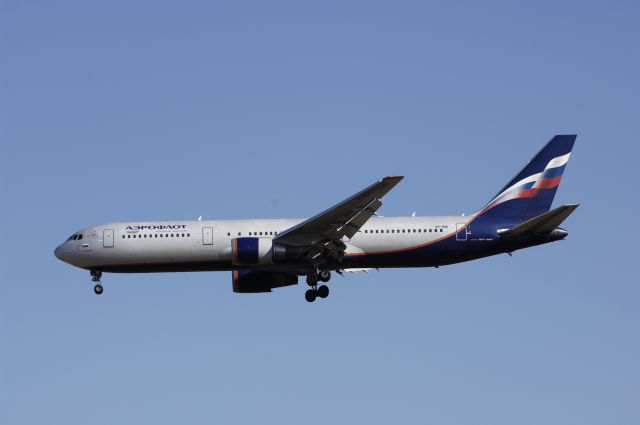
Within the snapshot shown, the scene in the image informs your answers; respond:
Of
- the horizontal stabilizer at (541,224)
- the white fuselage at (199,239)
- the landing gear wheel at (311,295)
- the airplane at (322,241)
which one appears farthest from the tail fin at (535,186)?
the landing gear wheel at (311,295)

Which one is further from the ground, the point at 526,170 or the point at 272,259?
the point at 526,170

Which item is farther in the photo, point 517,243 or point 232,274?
point 232,274

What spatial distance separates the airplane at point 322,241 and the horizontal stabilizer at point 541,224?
0.04 meters

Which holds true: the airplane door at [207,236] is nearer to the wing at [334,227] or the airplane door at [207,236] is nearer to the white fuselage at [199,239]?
the white fuselage at [199,239]

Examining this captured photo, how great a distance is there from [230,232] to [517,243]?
41.8ft

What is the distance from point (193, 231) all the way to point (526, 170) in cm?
1573

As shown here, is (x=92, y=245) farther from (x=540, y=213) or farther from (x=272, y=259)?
(x=540, y=213)

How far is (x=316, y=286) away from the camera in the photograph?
52594mm

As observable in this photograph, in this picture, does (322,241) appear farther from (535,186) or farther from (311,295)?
(535,186)

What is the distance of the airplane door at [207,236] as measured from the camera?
51.8m

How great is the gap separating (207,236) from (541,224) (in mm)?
14678

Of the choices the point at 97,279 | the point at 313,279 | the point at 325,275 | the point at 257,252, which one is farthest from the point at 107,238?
the point at 325,275

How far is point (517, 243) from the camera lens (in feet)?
168

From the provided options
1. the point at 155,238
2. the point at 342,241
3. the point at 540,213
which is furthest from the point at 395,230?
the point at 155,238
